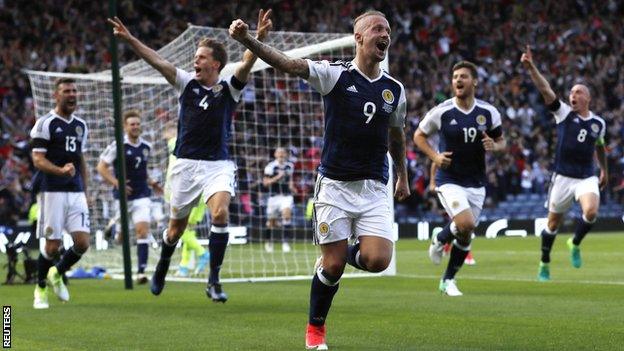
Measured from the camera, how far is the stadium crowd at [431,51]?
32031mm

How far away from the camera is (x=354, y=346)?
8.66m

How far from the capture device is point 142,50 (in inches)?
450

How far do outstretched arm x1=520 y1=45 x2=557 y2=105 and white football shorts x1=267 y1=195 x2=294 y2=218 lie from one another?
11337mm

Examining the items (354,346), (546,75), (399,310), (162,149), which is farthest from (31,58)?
(354,346)

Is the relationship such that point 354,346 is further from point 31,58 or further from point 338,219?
point 31,58

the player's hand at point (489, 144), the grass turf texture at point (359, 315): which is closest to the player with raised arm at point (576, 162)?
the grass turf texture at point (359, 315)

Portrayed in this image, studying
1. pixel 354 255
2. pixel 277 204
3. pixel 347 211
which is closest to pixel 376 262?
pixel 354 255

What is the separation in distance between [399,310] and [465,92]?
10.1 ft

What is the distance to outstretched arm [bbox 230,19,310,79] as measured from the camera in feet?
25.5

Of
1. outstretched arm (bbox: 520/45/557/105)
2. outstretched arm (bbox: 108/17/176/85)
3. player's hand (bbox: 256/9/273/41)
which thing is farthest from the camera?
outstretched arm (bbox: 520/45/557/105)

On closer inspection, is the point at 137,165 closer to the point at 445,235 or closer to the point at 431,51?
the point at 445,235

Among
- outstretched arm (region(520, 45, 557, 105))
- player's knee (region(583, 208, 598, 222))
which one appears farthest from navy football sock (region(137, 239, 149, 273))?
player's knee (region(583, 208, 598, 222))

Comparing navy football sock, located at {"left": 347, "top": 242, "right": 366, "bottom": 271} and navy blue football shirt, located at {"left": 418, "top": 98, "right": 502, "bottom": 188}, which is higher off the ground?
navy blue football shirt, located at {"left": 418, "top": 98, "right": 502, "bottom": 188}

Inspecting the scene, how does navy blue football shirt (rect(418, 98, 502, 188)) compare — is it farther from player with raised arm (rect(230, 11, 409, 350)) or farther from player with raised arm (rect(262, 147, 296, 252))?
player with raised arm (rect(262, 147, 296, 252))
